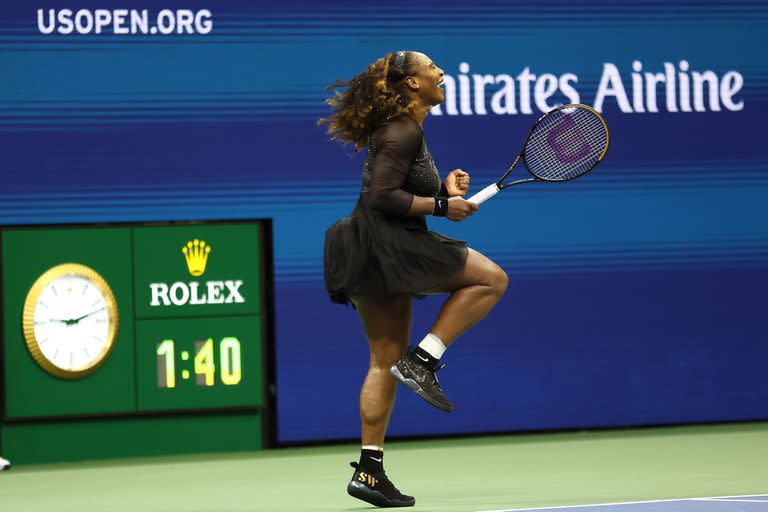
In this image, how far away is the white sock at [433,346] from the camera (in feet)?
16.0

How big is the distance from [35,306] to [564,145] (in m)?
2.82

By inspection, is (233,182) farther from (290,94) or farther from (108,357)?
(108,357)

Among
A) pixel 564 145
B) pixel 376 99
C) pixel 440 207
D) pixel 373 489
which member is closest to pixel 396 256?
pixel 440 207

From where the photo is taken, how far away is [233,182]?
23.6 feet

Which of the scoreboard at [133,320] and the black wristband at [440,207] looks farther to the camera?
the scoreboard at [133,320]

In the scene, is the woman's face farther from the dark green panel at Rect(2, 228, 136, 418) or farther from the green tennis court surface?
the dark green panel at Rect(2, 228, 136, 418)

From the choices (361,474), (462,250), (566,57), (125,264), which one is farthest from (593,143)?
(125,264)

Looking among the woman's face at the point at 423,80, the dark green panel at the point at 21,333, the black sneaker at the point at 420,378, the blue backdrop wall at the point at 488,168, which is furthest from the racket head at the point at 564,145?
the dark green panel at the point at 21,333

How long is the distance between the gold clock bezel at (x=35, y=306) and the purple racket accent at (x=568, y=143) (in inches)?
101

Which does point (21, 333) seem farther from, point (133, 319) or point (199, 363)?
point (199, 363)

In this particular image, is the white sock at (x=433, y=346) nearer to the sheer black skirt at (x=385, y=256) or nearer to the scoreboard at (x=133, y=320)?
the sheer black skirt at (x=385, y=256)

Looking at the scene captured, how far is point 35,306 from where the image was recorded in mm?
6953

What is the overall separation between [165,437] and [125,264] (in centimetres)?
86

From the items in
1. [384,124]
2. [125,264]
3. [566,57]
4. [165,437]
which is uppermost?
[566,57]
